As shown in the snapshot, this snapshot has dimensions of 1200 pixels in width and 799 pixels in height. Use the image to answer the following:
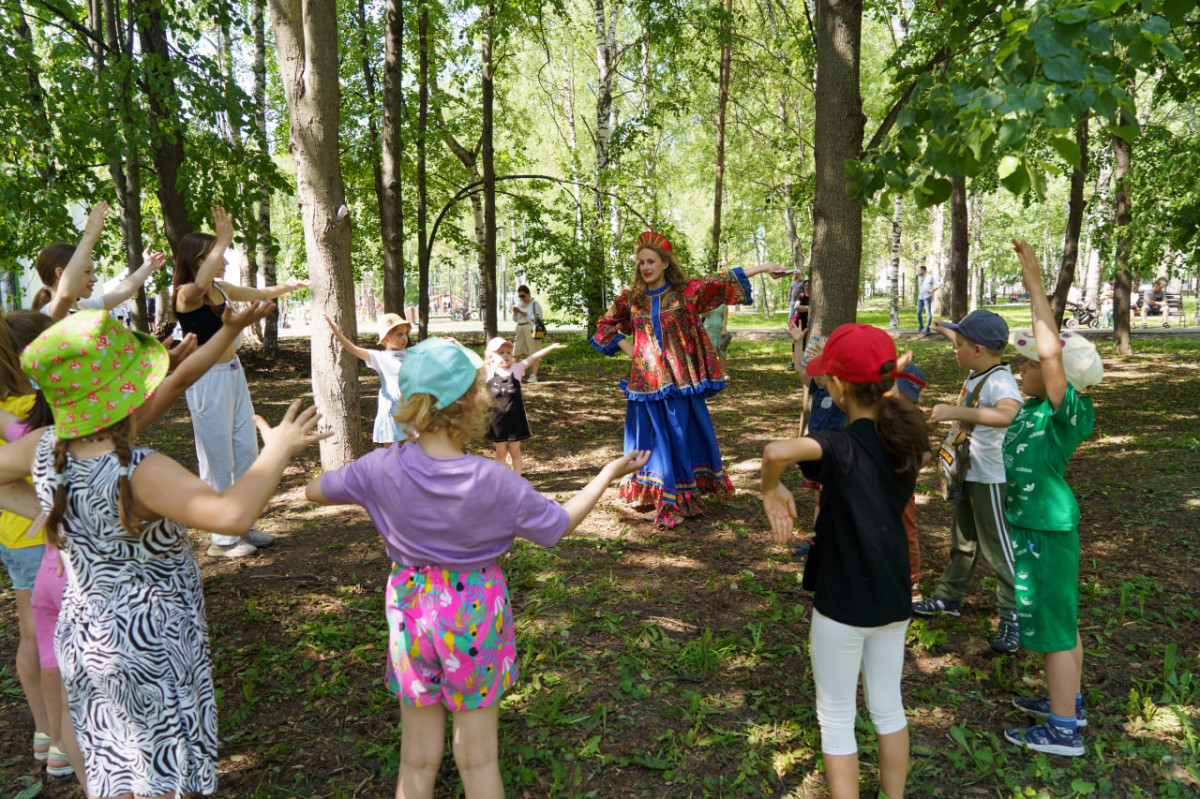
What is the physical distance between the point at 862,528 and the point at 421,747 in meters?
1.59

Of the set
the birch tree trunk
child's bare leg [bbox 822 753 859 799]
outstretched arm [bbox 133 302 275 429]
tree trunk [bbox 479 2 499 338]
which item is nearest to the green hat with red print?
outstretched arm [bbox 133 302 275 429]

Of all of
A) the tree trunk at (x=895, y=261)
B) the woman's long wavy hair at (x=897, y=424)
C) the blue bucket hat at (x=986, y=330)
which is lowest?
the woman's long wavy hair at (x=897, y=424)

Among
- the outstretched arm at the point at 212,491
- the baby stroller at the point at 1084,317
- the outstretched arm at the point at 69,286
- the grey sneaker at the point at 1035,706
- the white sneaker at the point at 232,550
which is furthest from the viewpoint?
the baby stroller at the point at 1084,317

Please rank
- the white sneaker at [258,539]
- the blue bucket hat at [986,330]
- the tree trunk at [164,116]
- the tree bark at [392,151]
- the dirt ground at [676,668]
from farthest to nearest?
the tree bark at [392,151], the tree trunk at [164,116], the white sneaker at [258,539], the blue bucket hat at [986,330], the dirt ground at [676,668]

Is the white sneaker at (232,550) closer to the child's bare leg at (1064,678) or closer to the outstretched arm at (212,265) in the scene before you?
the outstretched arm at (212,265)

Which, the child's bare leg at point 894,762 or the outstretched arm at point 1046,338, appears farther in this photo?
the outstretched arm at point 1046,338

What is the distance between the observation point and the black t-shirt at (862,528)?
92.7 inches

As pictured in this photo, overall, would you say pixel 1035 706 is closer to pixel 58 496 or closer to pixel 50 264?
pixel 58 496

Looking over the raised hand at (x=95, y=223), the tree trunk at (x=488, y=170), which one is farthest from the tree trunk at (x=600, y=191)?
the raised hand at (x=95, y=223)

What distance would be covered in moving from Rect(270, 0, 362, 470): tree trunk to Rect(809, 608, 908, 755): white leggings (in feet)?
14.1

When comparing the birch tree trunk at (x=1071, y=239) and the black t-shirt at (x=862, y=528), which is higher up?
the birch tree trunk at (x=1071, y=239)

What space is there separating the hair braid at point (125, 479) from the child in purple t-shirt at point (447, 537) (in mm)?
476

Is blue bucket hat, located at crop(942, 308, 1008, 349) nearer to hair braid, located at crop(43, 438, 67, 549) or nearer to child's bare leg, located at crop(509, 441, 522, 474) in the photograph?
hair braid, located at crop(43, 438, 67, 549)

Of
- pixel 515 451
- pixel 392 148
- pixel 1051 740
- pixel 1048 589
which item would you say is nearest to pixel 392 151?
pixel 392 148
